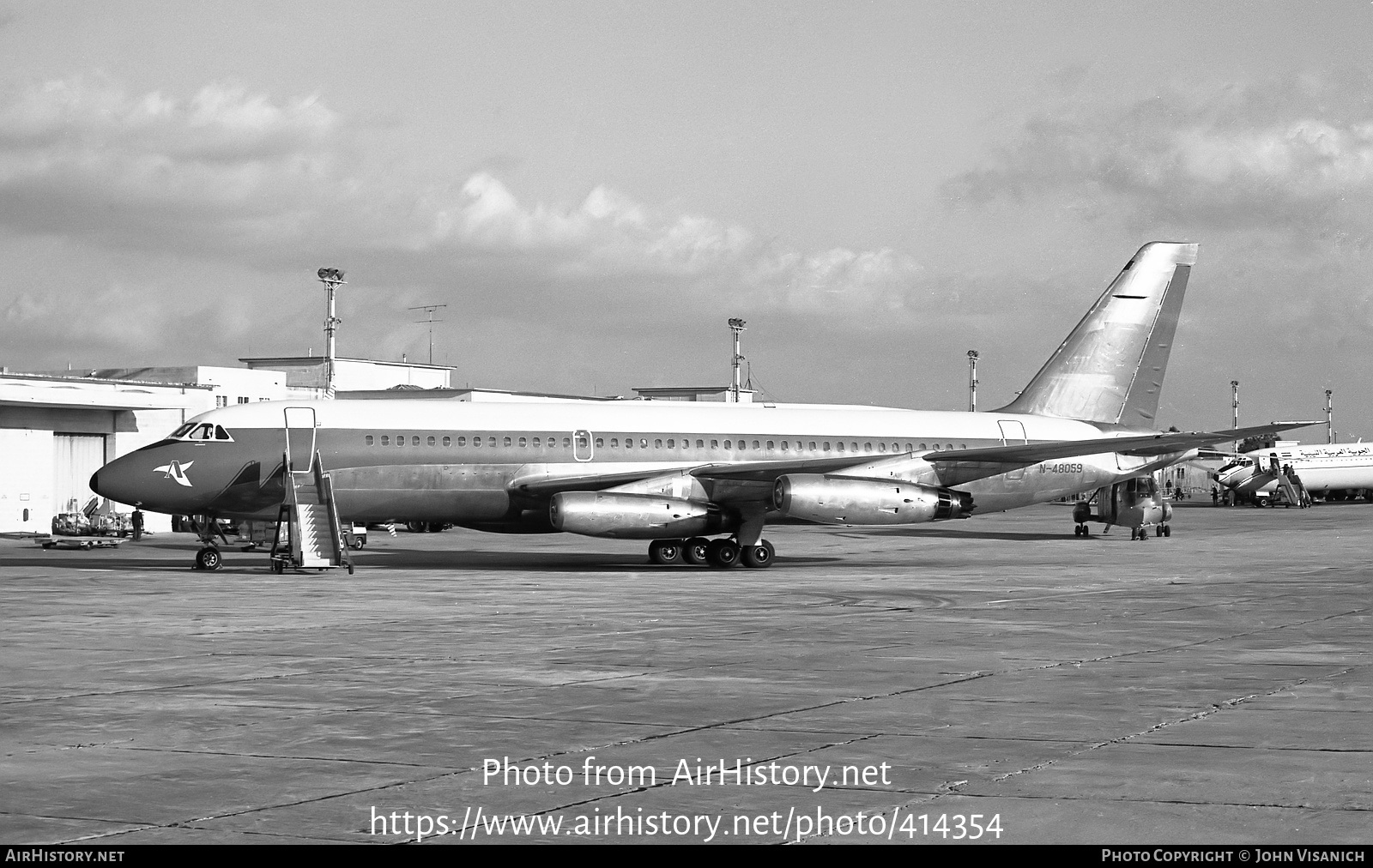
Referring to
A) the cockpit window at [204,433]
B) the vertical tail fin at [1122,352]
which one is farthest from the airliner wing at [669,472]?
the vertical tail fin at [1122,352]

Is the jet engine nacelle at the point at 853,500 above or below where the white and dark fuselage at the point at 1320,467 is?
below

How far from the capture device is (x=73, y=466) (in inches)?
2371

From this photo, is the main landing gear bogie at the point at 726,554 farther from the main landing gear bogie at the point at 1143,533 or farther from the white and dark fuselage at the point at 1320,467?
the white and dark fuselage at the point at 1320,467

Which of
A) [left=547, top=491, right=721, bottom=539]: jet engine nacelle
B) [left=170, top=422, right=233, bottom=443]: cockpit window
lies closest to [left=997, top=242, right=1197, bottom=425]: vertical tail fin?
[left=547, top=491, right=721, bottom=539]: jet engine nacelle

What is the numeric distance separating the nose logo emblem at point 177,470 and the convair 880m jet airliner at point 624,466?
0.06 m

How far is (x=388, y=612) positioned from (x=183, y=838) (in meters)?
15.0

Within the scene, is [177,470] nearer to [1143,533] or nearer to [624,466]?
[624,466]

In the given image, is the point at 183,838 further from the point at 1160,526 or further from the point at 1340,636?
the point at 1160,526

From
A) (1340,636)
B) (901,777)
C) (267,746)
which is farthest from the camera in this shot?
(1340,636)

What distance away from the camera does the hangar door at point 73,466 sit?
59.6 metres

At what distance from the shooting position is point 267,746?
425 inches

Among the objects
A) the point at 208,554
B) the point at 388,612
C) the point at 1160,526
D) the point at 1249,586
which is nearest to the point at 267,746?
the point at 388,612

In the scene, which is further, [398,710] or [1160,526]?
[1160,526]

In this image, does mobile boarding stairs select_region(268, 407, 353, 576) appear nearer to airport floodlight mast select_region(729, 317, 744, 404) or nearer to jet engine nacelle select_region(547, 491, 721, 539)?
jet engine nacelle select_region(547, 491, 721, 539)
